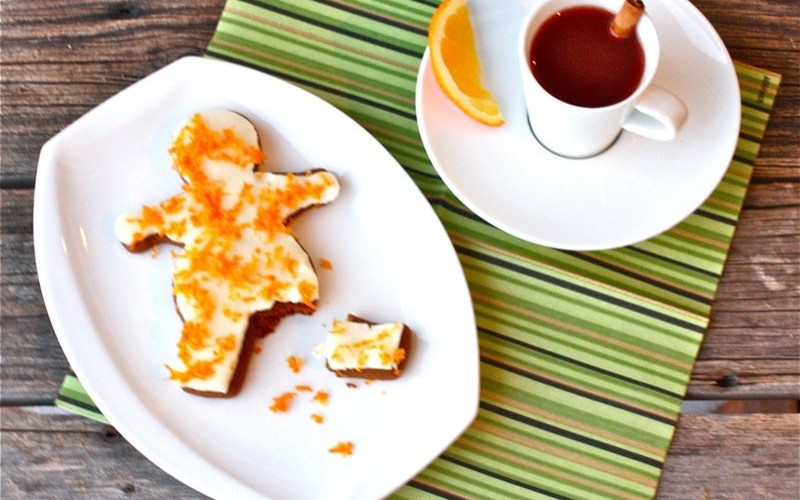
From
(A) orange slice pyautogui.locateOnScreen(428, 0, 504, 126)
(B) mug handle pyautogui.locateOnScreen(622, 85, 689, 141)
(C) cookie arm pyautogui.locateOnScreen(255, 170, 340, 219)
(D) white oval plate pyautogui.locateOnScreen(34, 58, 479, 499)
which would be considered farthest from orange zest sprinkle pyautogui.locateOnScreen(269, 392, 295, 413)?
(B) mug handle pyautogui.locateOnScreen(622, 85, 689, 141)

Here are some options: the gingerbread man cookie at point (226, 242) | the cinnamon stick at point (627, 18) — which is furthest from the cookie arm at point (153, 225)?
the cinnamon stick at point (627, 18)

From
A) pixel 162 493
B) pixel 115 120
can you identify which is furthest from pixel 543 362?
pixel 115 120

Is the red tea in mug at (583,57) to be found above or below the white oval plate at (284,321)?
above

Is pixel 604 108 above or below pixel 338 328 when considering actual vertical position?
above

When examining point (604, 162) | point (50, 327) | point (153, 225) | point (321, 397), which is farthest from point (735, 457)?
point (50, 327)

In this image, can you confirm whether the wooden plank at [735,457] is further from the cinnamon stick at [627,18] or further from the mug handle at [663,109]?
the cinnamon stick at [627,18]

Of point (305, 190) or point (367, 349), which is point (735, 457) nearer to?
point (367, 349)
